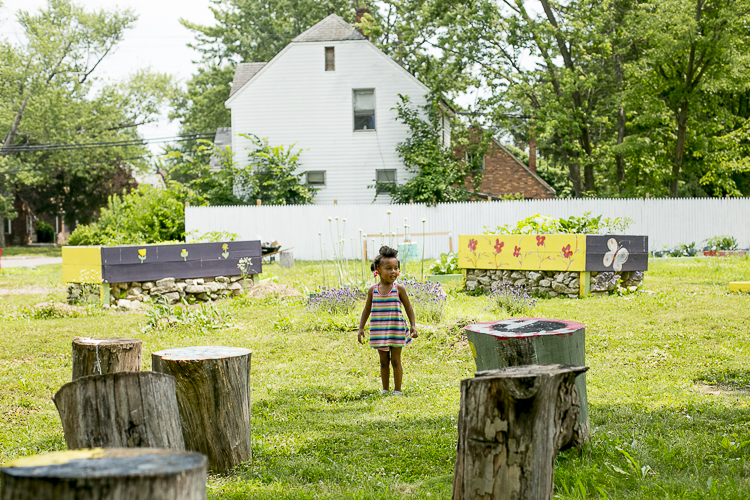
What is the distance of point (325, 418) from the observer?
5340 millimetres

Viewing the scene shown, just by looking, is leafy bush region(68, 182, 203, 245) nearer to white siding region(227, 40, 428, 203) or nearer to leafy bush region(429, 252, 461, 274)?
white siding region(227, 40, 428, 203)

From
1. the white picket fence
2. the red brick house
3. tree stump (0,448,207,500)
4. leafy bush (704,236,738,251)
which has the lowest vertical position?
tree stump (0,448,207,500)

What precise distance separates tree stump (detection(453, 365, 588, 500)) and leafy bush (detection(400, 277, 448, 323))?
229 inches

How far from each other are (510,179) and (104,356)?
3623cm

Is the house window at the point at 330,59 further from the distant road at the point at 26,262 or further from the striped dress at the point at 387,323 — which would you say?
the striped dress at the point at 387,323

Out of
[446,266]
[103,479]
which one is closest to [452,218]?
[446,266]

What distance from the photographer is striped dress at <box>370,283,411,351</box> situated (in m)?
5.99

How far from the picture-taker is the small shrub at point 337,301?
31.9 ft

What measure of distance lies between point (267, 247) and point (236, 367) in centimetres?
1599

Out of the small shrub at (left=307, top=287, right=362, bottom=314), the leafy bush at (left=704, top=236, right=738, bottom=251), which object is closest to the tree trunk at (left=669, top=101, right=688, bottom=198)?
the leafy bush at (left=704, top=236, right=738, bottom=251)

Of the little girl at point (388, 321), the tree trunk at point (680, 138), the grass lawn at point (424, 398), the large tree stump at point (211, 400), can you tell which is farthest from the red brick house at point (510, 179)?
the large tree stump at point (211, 400)

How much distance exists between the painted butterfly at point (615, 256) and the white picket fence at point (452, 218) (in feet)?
34.9

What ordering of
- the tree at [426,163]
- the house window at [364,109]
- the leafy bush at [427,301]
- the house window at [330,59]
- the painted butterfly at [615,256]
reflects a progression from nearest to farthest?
the leafy bush at [427,301], the painted butterfly at [615,256], the tree at [426,163], the house window at [330,59], the house window at [364,109]

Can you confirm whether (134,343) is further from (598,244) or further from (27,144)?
(27,144)
